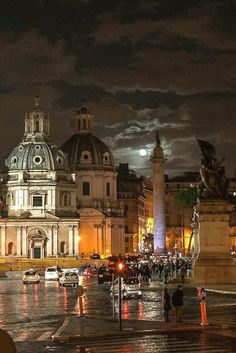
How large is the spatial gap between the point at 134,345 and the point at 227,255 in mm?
23876

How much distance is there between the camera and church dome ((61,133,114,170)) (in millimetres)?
164250

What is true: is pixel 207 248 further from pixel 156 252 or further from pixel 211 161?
pixel 156 252

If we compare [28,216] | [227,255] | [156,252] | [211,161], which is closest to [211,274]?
[227,255]

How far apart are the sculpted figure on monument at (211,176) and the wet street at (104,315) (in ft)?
18.9

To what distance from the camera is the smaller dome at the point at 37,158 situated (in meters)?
152

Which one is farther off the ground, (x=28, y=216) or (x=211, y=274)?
(x=28, y=216)

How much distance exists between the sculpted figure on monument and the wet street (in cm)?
577

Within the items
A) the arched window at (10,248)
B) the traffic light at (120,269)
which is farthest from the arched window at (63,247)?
the traffic light at (120,269)

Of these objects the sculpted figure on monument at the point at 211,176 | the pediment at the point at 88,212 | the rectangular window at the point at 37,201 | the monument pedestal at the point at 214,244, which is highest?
the rectangular window at the point at 37,201

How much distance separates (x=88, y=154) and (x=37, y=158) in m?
16.4

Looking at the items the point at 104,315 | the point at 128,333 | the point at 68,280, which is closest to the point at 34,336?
the point at 128,333

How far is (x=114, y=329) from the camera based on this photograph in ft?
82.9

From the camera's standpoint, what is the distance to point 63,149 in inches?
6663

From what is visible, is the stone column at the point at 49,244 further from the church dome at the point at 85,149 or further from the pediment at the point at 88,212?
the church dome at the point at 85,149
